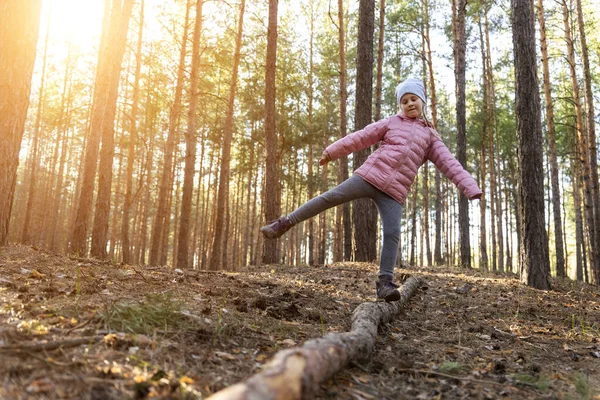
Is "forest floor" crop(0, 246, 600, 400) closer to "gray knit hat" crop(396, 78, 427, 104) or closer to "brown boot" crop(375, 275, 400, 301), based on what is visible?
"brown boot" crop(375, 275, 400, 301)

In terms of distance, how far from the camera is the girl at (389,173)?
13.4ft

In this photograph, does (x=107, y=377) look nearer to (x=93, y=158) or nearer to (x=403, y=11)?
(x=93, y=158)

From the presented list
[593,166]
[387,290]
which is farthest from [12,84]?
[593,166]

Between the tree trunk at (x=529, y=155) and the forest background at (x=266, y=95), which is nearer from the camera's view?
the tree trunk at (x=529, y=155)

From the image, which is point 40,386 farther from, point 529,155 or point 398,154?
point 529,155

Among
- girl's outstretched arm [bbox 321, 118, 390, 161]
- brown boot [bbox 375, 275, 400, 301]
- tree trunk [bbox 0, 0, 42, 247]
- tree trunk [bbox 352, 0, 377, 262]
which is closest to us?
brown boot [bbox 375, 275, 400, 301]

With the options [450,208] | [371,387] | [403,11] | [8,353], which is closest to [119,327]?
[8,353]

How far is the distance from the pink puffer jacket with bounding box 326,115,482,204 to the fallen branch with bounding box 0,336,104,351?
2.70 m

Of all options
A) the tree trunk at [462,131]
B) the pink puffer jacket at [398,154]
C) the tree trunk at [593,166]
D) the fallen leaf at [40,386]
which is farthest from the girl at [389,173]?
the tree trunk at [593,166]

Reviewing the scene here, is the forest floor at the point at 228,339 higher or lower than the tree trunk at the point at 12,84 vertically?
lower

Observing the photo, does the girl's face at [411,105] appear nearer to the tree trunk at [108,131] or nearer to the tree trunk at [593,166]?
the tree trunk at [108,131]

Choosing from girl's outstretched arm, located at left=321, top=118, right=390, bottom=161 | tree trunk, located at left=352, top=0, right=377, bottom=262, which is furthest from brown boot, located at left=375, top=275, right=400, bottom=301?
tree trunk, located at left=352, top=0, right=377, bottom=262

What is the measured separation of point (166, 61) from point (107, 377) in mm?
15566

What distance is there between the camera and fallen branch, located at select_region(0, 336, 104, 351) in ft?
5.96
